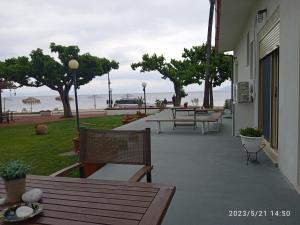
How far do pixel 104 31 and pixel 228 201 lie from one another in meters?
17.0

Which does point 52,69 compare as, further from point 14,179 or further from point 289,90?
point 14,179

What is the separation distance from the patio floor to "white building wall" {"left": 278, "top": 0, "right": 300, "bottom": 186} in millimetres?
292

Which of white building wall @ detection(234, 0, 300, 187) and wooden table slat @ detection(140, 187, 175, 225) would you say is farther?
white building wall @ detection(234, 0, 300, 187)

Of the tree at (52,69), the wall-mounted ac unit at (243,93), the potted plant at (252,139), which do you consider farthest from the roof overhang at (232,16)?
the tree at (52,69)

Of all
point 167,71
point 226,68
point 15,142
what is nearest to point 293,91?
point 15,142

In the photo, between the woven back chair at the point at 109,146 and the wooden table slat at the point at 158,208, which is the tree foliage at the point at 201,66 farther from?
the wooden table slat at the point at 158,208

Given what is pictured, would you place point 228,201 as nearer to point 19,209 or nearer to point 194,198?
point 194,198

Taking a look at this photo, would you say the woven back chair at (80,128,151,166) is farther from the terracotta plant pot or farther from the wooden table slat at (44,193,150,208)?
the terracotta plant pot

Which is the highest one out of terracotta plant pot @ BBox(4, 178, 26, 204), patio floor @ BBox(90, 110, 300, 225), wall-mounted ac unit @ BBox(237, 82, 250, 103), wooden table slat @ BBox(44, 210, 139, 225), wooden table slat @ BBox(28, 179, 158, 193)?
wall-mounted ac unit @ BBox(237, 82, 250, 103)

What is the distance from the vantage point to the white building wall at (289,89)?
3.37 metres

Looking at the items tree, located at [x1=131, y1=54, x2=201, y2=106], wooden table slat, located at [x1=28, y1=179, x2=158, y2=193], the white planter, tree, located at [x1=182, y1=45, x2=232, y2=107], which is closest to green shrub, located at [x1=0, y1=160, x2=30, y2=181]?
wooden table slat, located at [x1=28, y1=179, x2=158, y2=193]

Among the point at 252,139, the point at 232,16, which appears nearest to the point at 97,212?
the point at 252,139

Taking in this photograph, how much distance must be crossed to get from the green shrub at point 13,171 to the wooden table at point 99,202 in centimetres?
19

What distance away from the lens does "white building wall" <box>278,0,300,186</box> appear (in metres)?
3.37
